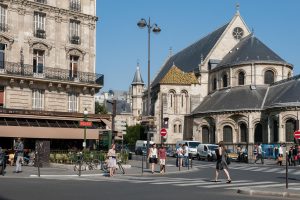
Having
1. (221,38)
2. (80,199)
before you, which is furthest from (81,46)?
(221,38)

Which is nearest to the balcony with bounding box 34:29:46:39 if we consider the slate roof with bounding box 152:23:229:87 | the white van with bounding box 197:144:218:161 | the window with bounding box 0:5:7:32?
the window with bounding box 0:5:7:32

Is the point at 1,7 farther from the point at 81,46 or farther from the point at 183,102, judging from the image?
the point at 183,102

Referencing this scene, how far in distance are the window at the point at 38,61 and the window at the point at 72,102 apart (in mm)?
2486

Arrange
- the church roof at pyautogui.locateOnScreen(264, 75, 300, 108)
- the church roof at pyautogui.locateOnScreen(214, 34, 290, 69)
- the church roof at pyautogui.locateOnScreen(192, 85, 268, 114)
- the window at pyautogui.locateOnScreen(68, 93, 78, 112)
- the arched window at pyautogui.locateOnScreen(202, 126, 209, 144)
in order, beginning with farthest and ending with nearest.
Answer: the church roof at pyautogui.locateOnScreen(214, 34, 290, 69)
the arched window at pyautogui.locateOnScreen(202, 126, 209, 144)
the church roof at pyautogui.locateOnScreen(192, 85, 268, 114)
the church roof at pyautogui.locateOnScreen(264, 75, 300, 108)
the window at pyautogui.locateOnScreen(68, 93, 78, 112)

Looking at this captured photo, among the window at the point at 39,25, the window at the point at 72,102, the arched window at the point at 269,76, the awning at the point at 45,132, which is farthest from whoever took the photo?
the arched window at the point at 269,76

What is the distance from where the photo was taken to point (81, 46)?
103 ft

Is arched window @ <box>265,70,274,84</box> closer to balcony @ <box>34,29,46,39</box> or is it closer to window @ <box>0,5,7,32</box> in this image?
balcony @ <box>34,29,46,39</box>

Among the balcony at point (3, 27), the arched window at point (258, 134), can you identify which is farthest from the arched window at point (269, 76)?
the balcony at point (3, 27)

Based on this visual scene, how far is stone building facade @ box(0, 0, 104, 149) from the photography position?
2767 centimetres

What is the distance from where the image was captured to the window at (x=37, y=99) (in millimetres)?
28781

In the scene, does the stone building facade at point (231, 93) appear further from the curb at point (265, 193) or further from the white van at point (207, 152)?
the curb at point (265, 193)

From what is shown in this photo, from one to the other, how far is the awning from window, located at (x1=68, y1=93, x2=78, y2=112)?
199cm

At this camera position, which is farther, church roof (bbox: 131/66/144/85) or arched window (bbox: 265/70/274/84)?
church roof (bbox: 131/66/144/85)

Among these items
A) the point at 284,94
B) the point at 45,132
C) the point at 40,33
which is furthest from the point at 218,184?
the point at 284,94
